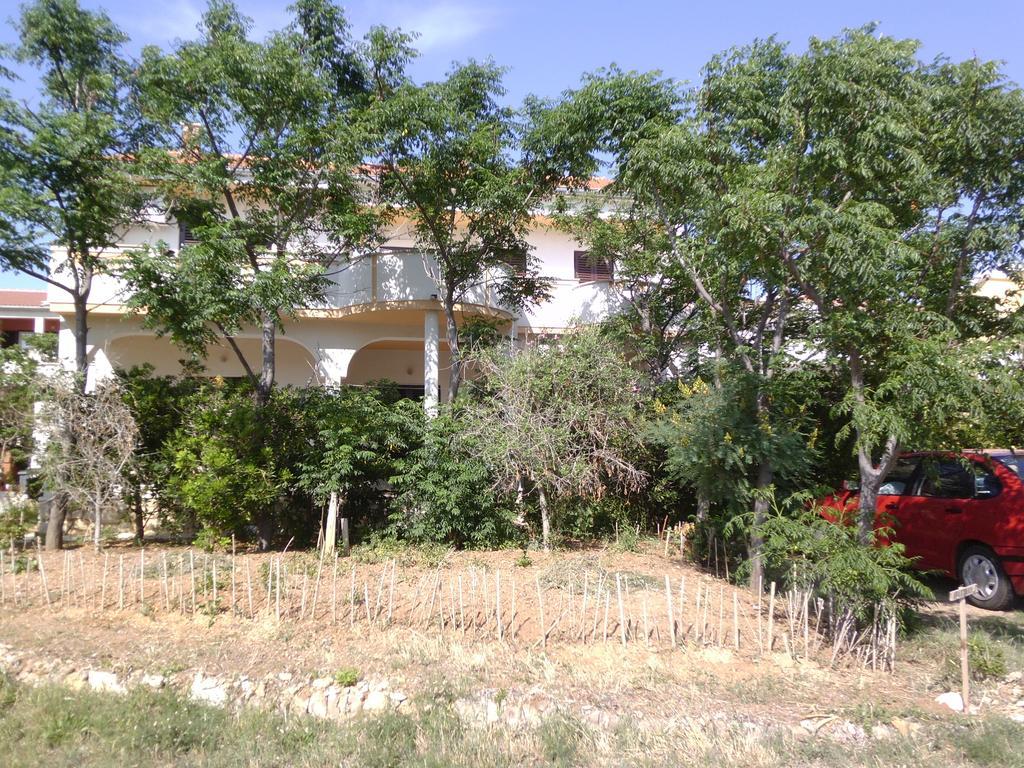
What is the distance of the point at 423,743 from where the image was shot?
464 centimetres

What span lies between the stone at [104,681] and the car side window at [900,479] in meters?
8.15

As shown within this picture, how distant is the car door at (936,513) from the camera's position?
24.9ft

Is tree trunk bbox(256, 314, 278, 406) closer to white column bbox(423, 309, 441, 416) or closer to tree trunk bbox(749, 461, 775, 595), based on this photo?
white column bbox(423, 309, 441, 416)

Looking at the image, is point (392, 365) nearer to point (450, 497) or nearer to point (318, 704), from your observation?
point (450, 497)

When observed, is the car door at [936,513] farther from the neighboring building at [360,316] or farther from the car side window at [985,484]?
the neighboring building at [360,316]

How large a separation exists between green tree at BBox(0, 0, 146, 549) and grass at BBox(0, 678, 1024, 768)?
5.04m

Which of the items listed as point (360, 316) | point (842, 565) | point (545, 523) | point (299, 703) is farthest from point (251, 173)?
point (842, 565)

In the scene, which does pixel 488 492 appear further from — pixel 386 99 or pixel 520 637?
pixel 386 99

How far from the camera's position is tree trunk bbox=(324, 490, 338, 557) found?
8.64 meters

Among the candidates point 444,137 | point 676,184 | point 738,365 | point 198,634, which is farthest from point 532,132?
point 198,634

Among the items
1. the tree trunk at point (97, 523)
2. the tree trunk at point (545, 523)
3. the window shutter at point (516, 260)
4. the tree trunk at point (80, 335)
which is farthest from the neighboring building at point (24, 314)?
the tree trunk at point (545, 523)

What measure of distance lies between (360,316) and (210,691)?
28.2ft

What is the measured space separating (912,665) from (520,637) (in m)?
3.28

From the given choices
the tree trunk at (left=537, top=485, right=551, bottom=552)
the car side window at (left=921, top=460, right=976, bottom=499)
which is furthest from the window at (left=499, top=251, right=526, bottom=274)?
the car side window at (left=921, top=460, right=976, bottom=499)
